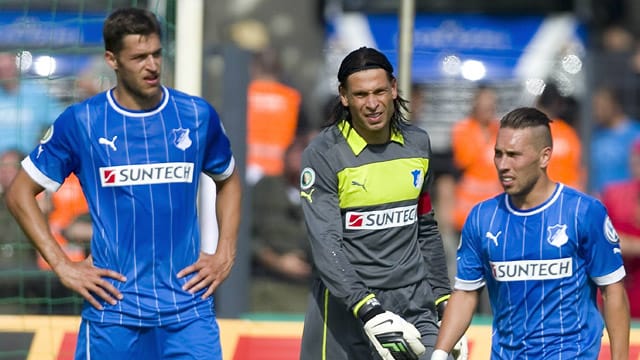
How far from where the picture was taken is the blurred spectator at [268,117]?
9969 millimetres

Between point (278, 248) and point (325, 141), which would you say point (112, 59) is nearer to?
point (325, 141)

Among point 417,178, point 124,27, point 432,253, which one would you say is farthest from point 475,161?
point 124,27

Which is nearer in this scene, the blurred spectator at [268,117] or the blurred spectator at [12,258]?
the blurred spectator at [12,258]

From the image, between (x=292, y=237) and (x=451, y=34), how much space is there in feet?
A: 14.1

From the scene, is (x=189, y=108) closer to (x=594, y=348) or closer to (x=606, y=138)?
(x=594, y=348)

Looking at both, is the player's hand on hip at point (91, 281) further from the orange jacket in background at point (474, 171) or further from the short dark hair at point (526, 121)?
the orange jacket in background at point (474, 171)

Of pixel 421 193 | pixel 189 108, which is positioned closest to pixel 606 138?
pixel 421 193

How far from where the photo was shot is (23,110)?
880 centimetres

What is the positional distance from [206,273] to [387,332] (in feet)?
2.77

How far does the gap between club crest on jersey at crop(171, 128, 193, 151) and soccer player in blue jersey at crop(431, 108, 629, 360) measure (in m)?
1.29

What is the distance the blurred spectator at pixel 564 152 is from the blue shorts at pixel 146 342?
13.4 feet

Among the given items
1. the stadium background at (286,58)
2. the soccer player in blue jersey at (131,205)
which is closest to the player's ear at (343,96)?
the soccer player in blue jersey at (131,205)

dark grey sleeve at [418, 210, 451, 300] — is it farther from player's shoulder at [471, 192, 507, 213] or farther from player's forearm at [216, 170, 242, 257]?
player's forearm at [216, 170, 242, 257]

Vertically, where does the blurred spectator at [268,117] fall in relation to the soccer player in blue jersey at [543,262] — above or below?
above
